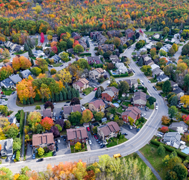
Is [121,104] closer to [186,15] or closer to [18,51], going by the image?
[18,51]

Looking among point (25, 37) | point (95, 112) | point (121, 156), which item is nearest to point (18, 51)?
point (25, 37)

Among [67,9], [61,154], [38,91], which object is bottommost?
[61,154]

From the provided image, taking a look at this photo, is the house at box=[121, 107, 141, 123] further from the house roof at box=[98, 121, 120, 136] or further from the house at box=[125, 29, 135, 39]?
the house at box=[125, 29, 135, 39]

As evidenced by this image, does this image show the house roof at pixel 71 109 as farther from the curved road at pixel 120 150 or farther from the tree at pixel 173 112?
the tree at pixel 173 112

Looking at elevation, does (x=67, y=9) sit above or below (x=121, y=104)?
above

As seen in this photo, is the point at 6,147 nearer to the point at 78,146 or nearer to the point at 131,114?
the point at 78,146

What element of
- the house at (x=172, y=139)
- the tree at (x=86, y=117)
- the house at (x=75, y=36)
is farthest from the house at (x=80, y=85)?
the house at (x=75, y=36)

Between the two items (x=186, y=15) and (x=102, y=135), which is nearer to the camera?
(x=102, y=135)
